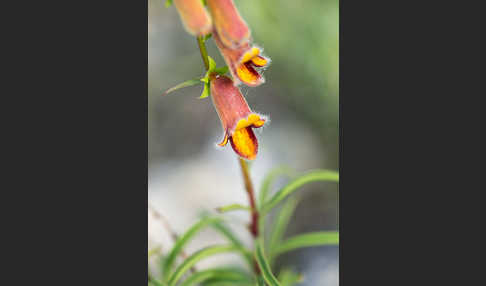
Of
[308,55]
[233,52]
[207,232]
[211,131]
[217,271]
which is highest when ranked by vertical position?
[308,55]

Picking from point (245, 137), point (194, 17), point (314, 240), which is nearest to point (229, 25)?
point (194, 17)

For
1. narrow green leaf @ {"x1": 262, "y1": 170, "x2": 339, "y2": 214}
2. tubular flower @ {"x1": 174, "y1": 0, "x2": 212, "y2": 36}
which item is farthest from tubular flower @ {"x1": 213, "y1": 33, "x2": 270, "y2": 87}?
narrow green leaf @ {"x1": 262, "y1": 170, "x2": 339, "y2": 214}

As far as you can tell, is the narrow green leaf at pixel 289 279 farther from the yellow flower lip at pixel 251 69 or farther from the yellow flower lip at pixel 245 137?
the yellow flower lip at pixel 251 69

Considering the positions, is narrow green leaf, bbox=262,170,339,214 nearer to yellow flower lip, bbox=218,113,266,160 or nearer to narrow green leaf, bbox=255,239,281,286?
narrow green leaf, bbox=255,239,281,286

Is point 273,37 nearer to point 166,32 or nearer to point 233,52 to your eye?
point 166,32

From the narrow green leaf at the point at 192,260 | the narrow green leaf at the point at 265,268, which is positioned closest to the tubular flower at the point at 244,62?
the narrow green leaf at the point at 265,268

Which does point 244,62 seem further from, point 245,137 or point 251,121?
point 245,137

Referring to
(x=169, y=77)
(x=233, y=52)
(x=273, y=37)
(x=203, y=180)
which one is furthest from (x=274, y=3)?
(x=233, y=52)
